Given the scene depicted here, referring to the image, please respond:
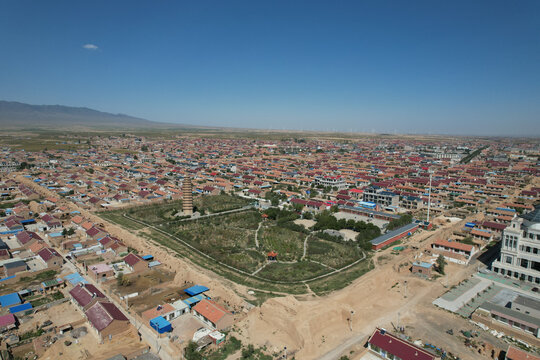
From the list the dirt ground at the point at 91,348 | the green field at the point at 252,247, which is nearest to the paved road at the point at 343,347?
the green field at the point at 252,247

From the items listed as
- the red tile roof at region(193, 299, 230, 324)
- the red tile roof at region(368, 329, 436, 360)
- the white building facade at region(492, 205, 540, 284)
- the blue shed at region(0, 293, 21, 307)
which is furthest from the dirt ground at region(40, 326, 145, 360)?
the white building facade at region(492, 205, 540, 284)

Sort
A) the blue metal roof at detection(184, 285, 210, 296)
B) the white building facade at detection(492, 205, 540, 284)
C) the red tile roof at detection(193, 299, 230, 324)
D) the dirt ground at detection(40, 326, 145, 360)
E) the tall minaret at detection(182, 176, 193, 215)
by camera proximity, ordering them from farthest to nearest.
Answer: the tall minaret at detection(182, 176, 193, 215) < the white building facade at detection(492, 205, 540, 284) < the blue metal roof at detection(184, 285, 210, 296) < the red tile roof at detection(193, 299, 230, 324) < the dirt ground at detection(40, 326, 145, 360)

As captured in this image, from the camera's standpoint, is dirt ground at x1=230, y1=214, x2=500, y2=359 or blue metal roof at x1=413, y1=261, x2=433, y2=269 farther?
blue metal roof at x1=413, y1=261, x2=433, y2=269

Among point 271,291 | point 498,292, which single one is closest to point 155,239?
point 271,291

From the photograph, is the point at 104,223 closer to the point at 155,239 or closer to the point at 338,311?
the point at 155,239

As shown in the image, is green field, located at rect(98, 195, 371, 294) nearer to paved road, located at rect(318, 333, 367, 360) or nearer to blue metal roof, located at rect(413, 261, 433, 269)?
blue metal roof, located at rect(413, 261, 433, 269)

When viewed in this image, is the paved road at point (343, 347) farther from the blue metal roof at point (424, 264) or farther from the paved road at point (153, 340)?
the blue metal roof at point (424, 264)

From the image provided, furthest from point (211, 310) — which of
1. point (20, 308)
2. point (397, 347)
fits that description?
point (20, 308)
